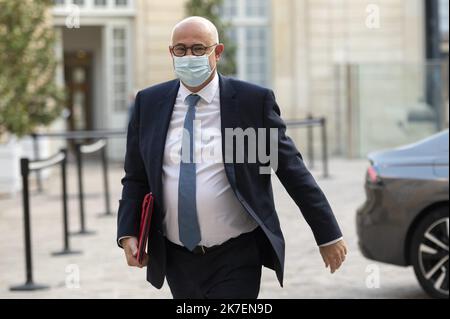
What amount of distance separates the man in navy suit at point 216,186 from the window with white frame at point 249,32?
22.7 meters

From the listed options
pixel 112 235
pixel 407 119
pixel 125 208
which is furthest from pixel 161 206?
pixel 407 119

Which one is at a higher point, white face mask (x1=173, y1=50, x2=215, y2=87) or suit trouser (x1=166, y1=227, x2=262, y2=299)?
white face mask (x1=173, y1=50, x2=215, y2=87)

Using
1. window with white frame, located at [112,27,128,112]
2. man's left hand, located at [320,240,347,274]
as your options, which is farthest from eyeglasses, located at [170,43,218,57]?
window with white frame, located at [112,27,128,112]

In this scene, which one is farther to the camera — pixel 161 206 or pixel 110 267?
pixel 110 267

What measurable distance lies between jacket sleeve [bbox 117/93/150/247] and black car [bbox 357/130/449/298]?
393cm

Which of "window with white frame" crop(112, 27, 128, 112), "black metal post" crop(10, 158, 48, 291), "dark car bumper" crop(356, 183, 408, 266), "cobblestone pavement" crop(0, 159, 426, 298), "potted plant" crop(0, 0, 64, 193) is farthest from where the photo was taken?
"window with white frame" crop(112, 27, 128, 112)

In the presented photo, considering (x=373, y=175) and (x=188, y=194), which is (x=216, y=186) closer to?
(x=188, y=194)

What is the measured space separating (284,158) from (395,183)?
401 cm

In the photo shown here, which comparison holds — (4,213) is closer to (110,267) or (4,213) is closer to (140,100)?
(110,267)

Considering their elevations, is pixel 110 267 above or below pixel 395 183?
below

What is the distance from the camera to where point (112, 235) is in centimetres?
1298

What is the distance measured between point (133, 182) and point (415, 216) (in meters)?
3.99

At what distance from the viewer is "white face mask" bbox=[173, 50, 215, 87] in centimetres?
445

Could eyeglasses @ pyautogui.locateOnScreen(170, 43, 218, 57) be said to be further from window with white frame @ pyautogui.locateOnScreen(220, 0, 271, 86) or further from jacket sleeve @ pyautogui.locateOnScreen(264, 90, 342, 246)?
window with white frame @ pyautogui.locateOnScreen(220, 0, 271, 86)
